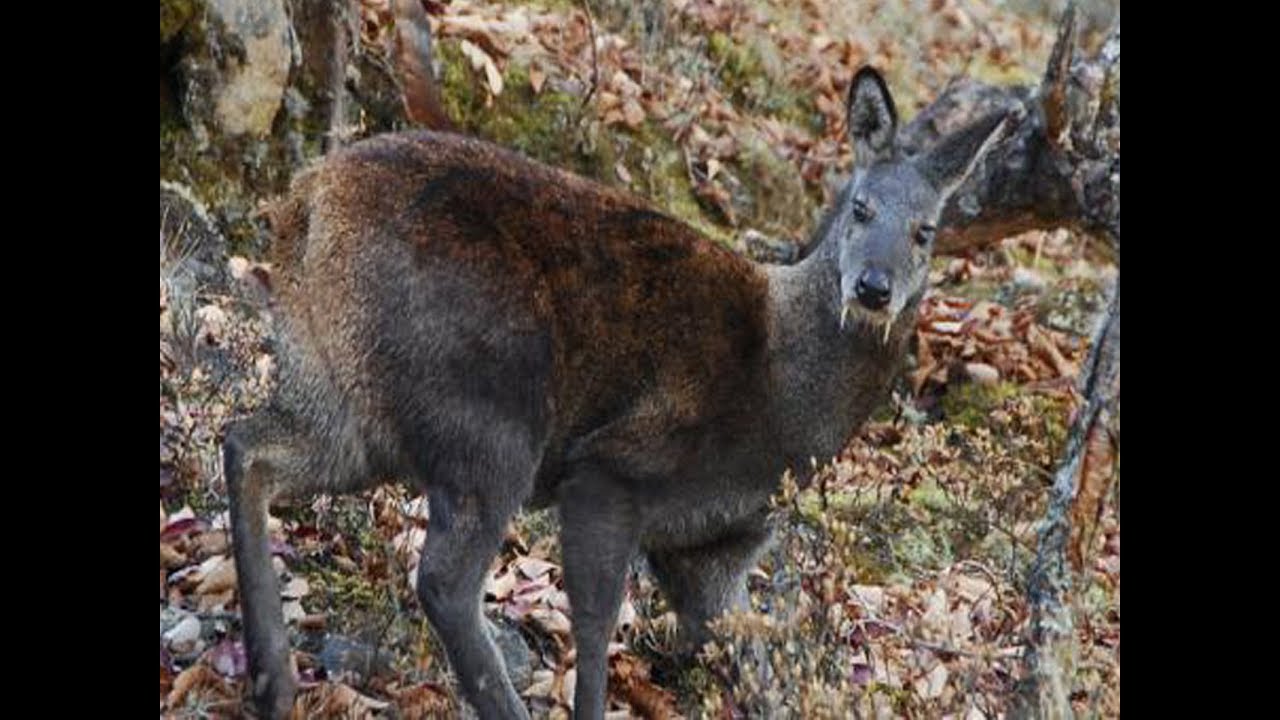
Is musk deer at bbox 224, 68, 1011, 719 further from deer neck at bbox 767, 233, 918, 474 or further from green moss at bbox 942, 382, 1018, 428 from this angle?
green moss at bbox 942, 382, 1018, 428

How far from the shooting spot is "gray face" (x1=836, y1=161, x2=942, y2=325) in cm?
600

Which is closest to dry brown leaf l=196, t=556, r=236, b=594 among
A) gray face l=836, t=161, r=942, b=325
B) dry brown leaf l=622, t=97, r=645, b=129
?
dry brown leaf l=622, t=97, r=645, b=129

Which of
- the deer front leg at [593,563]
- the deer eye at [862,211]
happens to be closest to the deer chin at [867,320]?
the deer eye at [862,211]

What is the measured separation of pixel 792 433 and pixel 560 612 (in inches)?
32.4

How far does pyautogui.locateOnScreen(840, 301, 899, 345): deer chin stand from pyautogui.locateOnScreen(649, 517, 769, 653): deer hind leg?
64cm

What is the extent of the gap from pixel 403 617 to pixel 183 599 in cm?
61

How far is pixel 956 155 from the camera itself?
6.08m

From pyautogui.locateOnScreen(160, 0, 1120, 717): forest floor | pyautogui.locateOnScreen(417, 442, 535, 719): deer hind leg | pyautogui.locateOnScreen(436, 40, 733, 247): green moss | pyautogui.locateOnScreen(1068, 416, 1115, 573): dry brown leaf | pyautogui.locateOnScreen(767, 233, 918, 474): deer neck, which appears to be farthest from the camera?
pyautogui.locateOnScreen(436, 40, 733, 247): green moss

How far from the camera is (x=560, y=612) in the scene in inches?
245

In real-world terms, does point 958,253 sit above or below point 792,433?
above
